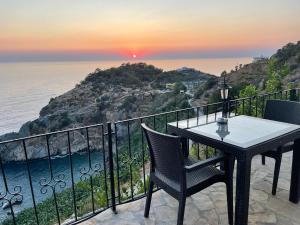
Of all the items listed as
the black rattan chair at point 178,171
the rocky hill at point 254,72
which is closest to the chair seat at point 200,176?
the black rattan chair at point 178,171

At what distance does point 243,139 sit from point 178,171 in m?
0.61

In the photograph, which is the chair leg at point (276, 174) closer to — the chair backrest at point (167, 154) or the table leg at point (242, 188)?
the table leg at point (242, 188)

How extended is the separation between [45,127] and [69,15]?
42.8ft

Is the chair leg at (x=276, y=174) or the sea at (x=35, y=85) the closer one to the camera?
the chair leg at (x=276, y=174)

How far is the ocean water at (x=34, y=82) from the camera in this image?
17.5 metres

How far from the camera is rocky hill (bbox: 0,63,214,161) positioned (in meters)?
20.1

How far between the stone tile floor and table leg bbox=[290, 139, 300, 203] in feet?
0.26

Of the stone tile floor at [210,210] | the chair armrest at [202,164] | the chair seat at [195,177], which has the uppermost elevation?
the chair armrest at [202,164]

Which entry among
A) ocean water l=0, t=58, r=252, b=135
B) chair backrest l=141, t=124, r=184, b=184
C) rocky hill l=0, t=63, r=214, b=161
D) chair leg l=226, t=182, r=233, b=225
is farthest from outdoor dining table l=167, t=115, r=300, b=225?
rocky hill l=0, t=63, r=214, b=161

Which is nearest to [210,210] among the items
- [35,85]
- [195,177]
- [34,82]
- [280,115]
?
[195,177]

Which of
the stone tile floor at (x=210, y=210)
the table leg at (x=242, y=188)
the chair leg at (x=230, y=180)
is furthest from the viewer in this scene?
the stone tile floor at (x=210, y=210)

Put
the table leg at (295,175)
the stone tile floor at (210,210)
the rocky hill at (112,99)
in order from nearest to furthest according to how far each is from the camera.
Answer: the stone tile floor at (210,210), the table leg at (295,175), the rocky hill at (112,99)

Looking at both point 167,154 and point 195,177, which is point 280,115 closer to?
point 195,177

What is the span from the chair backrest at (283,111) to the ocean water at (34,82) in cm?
828
